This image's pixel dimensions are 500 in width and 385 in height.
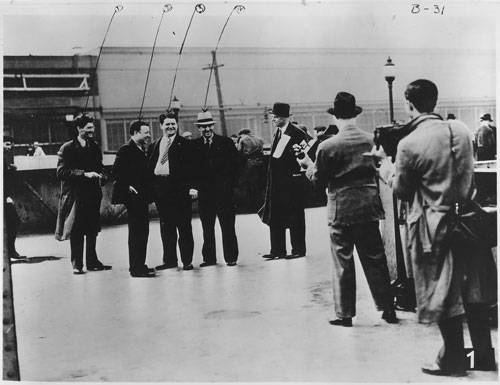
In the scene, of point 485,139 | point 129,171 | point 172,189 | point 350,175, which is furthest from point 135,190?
point 485,139

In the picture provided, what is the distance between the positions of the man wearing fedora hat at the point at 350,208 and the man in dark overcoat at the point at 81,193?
1.66 meters

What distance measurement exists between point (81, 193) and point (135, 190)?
0.35 metres

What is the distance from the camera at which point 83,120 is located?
13.2 feet

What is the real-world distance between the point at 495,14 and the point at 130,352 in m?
2.60

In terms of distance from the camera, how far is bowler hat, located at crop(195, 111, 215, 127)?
13.4ft

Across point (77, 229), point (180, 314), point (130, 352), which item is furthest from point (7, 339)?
point (77, 229)

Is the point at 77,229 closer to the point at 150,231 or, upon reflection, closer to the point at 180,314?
the point at 150,231

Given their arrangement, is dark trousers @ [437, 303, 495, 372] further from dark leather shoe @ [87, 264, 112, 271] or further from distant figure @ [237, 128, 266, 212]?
dark leather shoe @ [87, 264, 112, 271]

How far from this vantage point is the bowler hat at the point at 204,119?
408 cm

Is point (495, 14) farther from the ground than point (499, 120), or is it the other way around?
point (495, 14)

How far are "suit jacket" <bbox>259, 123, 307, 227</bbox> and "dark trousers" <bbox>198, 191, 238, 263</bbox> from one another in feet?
0.74

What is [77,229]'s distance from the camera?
395cm

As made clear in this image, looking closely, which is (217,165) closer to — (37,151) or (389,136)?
(37,151)

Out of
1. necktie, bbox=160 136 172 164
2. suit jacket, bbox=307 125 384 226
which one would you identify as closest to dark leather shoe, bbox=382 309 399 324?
suit jacket, bbox=307 125 384 226
